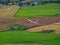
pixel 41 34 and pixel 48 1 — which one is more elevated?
pixel 41 34

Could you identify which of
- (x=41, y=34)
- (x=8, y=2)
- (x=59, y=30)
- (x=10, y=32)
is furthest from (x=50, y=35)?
(x=8, y=2)

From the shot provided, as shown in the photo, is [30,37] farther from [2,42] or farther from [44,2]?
[44,2]

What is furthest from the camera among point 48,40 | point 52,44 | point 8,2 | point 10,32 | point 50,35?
point 8,2

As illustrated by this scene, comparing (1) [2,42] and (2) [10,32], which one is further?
(2) [10,32]

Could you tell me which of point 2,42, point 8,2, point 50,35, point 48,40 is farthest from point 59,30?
point 8,2

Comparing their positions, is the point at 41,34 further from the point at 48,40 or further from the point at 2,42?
the point at 2,42

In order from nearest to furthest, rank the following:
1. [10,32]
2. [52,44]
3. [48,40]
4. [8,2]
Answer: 1. [52,44]
2. [48,40]
3. [10,32]
4. [8,2]
